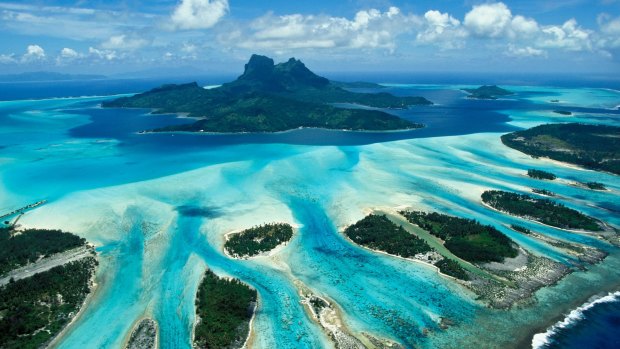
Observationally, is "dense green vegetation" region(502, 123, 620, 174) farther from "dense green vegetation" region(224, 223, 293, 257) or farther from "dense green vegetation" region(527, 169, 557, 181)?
"dense green vegetation" region(224, 223, 293, 257)

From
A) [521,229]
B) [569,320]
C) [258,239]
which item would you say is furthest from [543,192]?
[258,239]

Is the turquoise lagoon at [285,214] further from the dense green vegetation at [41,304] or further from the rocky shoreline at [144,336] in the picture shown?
the dense green vegetation at [41,304]

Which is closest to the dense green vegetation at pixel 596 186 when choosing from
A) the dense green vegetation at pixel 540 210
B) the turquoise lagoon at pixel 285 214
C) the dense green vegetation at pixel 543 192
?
the turquoise lagoon at pixel 285 214

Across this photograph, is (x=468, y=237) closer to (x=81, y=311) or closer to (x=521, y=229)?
(x=521, y=229)

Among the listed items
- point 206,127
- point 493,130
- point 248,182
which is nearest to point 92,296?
point 248,182

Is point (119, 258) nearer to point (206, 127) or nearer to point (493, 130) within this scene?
point (206, 127)

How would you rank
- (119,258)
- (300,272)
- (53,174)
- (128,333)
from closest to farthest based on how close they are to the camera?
(128,333) < (300,272) < (119,258) < (53,174)

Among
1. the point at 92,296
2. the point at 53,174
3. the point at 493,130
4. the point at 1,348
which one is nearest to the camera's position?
the point at 1,348
